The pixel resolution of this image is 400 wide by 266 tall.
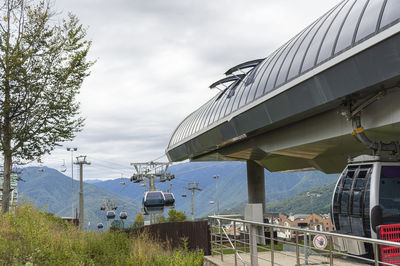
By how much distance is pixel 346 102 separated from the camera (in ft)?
44.1

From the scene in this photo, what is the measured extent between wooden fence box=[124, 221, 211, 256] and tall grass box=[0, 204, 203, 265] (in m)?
1.90

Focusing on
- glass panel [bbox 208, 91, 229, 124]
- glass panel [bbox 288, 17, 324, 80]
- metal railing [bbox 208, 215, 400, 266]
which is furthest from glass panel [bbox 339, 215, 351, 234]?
glass panel [bbox 208, 91, 229, 124]

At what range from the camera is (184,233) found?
1731cm

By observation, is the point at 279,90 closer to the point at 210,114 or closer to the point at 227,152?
the point at 210,114

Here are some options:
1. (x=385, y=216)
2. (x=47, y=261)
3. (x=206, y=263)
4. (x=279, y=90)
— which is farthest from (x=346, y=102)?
(x=47, y=261)

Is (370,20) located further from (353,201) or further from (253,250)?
(253,250)

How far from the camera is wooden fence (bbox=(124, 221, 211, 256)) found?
629 inches

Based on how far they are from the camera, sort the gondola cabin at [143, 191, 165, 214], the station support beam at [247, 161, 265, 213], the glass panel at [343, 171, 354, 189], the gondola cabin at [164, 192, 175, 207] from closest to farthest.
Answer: the glass panel at [343, 171, 354, 189] → the station support beam at [247, 161, 265, 213] → the gondola cabin at [143, 191, 165, 214] → the gondola cabin at [164, 192, 175, 207]

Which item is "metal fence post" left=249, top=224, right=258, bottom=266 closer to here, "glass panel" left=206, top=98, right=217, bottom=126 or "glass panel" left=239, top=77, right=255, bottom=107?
"glass panel" left=239, top=77, right=255, bottom=107

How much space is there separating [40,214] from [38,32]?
766 centimetres

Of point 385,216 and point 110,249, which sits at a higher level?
point 385,216

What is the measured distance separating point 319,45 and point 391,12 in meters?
3.18

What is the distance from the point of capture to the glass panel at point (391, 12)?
1010 centimetres

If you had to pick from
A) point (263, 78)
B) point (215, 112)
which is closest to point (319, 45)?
point (263, 78)
